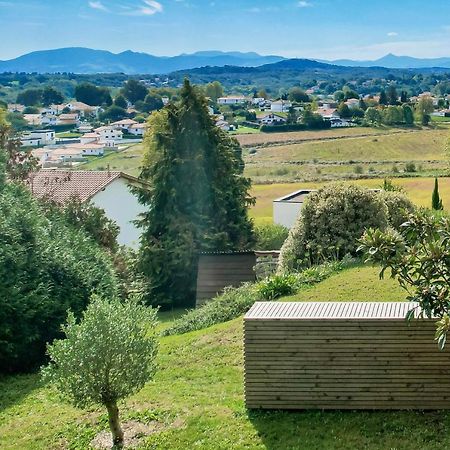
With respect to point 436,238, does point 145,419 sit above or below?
below

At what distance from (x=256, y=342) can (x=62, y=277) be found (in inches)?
340

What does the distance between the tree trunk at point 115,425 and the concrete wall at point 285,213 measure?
23.1 m

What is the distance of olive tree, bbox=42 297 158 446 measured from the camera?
843 centimetres

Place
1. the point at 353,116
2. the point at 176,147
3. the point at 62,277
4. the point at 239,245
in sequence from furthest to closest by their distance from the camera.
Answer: the point at 353,116
the point at 239,245
the point at 176,147
the point at 62,277

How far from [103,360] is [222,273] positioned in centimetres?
1360

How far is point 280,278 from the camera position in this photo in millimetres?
Answer: 15078

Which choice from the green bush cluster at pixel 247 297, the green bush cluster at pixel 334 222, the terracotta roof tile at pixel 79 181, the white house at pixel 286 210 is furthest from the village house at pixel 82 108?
the green bush cluster at pixel 247 297

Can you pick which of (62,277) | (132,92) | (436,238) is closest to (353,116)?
(132,92)

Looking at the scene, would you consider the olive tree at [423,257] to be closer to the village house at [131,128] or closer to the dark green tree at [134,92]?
the village house at [131,128]

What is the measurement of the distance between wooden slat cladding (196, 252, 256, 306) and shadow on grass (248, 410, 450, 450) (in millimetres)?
12103

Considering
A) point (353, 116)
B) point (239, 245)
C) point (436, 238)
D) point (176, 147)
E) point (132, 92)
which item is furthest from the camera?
point (132, 92)

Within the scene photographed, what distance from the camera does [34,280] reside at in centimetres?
1569

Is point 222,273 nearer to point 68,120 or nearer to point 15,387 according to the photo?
point 15,387

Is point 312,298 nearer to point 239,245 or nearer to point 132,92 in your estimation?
point 239,245
